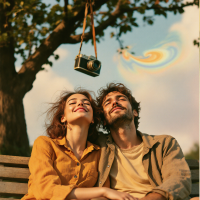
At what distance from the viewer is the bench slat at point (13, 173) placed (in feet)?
10.1

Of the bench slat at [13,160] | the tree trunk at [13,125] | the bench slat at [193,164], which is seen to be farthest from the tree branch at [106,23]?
the bench slat at [193,164]

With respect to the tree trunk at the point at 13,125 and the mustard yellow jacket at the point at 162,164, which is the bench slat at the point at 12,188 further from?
the tree trunk at the point at 13,125

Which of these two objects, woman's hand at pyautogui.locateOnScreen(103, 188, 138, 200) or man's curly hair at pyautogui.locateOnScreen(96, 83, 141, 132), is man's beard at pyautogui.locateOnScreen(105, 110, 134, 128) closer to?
man's curly hair at pyautogui.locateOnScreen(96, 83, 141, 132)

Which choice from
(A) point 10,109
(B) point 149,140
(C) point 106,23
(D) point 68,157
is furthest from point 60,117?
(C) point 106,23

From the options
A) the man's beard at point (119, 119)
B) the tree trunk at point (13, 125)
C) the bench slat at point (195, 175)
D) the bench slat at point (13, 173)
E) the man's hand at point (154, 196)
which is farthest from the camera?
the tree trunk at point (13, 125)

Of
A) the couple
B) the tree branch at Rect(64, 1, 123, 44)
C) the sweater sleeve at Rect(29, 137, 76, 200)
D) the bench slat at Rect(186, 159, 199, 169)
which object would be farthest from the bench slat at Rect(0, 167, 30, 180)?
the tree branch at Rect(64, 1, 123, 44)

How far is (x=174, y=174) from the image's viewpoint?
2.68m

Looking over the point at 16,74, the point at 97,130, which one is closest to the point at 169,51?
the point at 97,130

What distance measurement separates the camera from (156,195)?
7.95 feet

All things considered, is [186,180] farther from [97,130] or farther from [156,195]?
[97,130]

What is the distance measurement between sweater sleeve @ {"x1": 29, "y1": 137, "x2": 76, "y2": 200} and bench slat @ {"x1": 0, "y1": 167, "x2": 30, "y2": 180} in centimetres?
46

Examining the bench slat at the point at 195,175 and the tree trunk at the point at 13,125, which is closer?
the bench slat at the point at 195,175

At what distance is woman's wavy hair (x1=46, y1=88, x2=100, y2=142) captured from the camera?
3250mm

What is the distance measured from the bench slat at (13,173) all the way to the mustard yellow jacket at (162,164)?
0.89 meters
